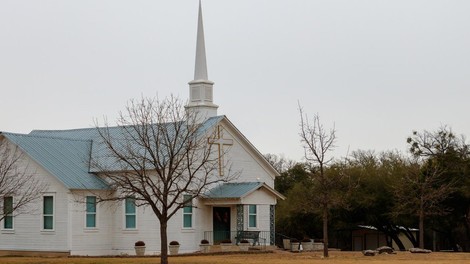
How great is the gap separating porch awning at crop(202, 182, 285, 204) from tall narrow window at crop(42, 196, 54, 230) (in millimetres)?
8460

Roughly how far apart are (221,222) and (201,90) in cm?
821

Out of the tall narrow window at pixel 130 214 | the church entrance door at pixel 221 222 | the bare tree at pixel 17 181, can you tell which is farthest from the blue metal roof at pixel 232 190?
the bare tree at pixel 17 181

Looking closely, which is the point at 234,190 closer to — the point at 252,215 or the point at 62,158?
the point at 252,215

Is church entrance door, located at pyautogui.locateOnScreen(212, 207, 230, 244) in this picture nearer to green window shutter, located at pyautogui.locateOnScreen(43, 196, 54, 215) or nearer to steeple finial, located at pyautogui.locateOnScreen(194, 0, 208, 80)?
steeple finial, located at pyautogui.locateOnScreen(194, 0, 208, 80)

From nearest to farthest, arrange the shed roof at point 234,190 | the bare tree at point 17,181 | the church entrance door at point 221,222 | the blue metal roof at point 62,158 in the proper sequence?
the bare tree at point 17,181, the blue metal roof at point 62,158, the shed roof at point 234,190, the church entrance door at point 221,222

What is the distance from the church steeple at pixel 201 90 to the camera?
2372 inches

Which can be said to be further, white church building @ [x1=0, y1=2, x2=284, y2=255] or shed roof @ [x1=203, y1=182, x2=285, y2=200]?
shed roof @ [x1=203, y1=182, x2=285, y2=200]

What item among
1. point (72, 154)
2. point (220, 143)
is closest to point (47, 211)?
point (72, 154)

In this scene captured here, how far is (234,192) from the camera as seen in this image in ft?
186

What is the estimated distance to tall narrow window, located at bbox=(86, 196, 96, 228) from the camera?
5481 cm

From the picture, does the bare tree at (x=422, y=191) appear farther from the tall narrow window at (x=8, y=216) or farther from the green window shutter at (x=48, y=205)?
the tall narrow window at (x=8, y=216)

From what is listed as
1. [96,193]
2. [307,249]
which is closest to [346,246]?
[307,249]

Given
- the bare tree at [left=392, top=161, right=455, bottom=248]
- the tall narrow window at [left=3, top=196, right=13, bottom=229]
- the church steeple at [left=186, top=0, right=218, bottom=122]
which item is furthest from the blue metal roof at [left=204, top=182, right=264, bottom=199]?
the tall narrow window at [left=3, top=196, right=13, bottom=229]

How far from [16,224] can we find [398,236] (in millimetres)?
34662
